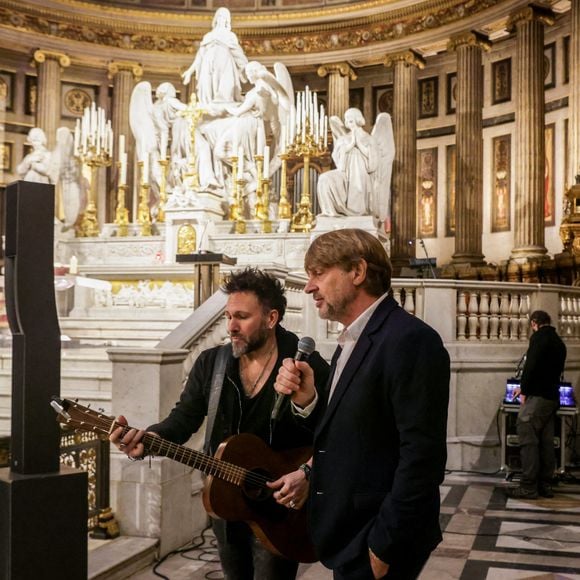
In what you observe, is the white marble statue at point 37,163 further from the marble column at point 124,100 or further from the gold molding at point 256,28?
the gold molding at point 256,28

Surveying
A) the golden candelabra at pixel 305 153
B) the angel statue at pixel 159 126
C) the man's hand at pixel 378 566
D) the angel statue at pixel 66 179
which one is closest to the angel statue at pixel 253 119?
the golden candelabra at pixel 305 153

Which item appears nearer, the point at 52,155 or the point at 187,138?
the point at 187,138

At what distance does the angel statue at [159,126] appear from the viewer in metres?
16.6

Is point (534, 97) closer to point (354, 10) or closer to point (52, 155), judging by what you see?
point (354, 10)

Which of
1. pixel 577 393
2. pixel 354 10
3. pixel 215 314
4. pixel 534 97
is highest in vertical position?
pixel 354 10

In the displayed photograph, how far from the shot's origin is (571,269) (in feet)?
53.8

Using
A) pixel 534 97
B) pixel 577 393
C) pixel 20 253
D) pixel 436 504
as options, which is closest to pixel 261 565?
pixel 436 504

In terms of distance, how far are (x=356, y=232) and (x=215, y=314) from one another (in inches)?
169

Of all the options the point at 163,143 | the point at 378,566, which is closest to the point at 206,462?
the point at 378,566

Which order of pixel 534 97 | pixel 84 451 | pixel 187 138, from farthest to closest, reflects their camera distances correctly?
pixel 534 97 → pixel 187 138 → pixel 84 451

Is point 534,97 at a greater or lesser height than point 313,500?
greater

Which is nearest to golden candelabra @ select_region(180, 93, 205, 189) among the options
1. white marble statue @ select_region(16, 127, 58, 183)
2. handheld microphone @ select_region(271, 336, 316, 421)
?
white marble statue @ select_region(16, 127, 58, 183)

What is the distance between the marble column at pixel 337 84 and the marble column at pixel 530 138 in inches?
208

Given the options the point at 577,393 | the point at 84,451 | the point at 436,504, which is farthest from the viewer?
the point at 577,393
